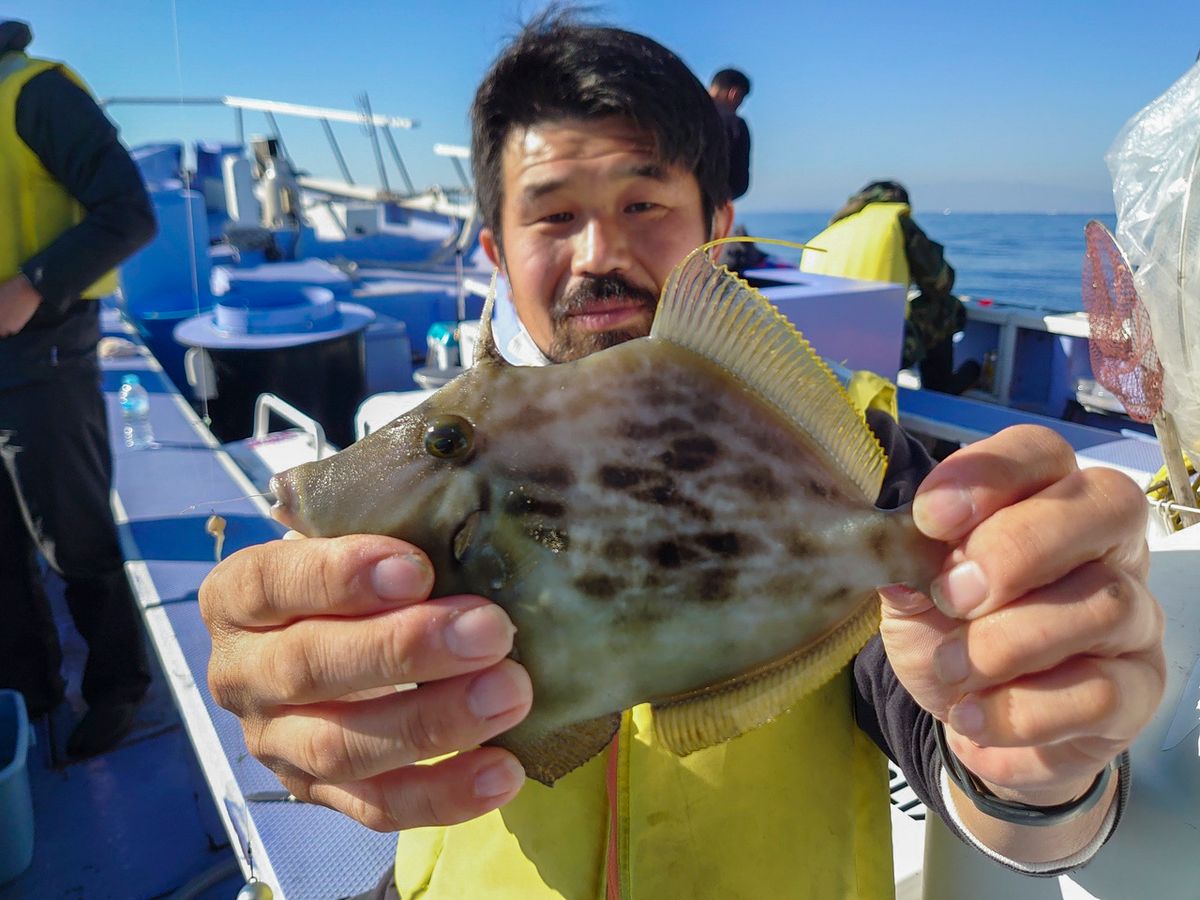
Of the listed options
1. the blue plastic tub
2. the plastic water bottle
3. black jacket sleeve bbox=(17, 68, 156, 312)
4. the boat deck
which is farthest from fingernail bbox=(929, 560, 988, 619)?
the plastic water bottle

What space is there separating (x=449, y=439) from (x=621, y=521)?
0.22 metres

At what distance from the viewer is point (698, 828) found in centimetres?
143

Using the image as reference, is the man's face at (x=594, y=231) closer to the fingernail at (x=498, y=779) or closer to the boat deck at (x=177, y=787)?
the boat deck at (x=177, y=787)

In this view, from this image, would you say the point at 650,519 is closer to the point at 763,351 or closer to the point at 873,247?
the point at 763,351

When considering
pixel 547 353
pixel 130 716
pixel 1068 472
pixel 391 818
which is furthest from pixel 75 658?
pixel 1068 472

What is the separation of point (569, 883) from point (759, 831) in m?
0.36

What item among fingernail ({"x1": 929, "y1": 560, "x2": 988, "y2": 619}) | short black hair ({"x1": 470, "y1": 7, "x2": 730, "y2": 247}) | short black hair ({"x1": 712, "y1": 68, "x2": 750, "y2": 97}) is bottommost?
fingernail ({"x1": 929, "y1": 560, "x2": 988, "y2": 619})

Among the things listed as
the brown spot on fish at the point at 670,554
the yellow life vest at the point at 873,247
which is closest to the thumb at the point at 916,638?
the brown spot on fish at the point at 670,554

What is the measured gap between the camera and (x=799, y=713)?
4.88 ft

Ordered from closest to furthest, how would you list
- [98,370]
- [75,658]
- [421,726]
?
1. [421,726]
2. [98,370]
3. [75,658]

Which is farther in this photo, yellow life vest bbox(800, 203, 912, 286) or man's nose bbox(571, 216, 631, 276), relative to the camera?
yellow life vest bbox(800, 203, 912, 286)

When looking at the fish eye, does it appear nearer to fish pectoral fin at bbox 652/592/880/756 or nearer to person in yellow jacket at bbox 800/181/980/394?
fish pectoral fin at bbox 652/592/880/756

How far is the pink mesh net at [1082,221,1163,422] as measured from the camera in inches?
68.2

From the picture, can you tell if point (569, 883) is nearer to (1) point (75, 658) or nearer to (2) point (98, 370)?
(2) point (98, 370)
